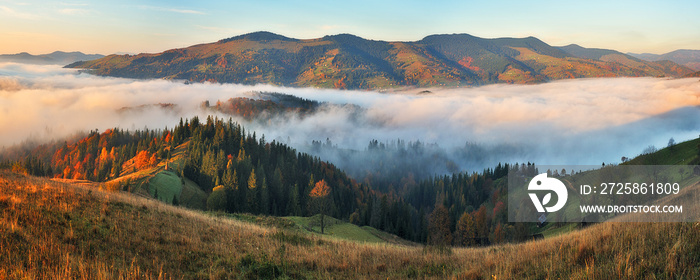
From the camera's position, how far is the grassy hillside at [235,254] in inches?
412

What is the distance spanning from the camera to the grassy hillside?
10.5 m

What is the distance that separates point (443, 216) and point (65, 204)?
114 metres

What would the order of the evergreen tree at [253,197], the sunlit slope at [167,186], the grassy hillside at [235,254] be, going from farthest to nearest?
the evergreen tree at [253,197], the sunlit slope at [167,186], the grassy hillside at [235,254]

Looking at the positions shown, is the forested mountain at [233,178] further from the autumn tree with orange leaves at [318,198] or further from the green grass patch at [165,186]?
the autumn tree with orange leaves at [318,198]

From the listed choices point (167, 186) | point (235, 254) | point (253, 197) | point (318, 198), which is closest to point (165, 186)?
→ point (167, 186)

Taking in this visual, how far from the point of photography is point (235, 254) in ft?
54.7

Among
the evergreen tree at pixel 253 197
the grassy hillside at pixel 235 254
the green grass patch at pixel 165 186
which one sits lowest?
the evergreen tree at pixel 253 197

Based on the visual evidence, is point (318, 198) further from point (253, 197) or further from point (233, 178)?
point (233, 178)

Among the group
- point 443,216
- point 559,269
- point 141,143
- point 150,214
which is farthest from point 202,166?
point 559,269

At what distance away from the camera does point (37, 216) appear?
15211 millimetres

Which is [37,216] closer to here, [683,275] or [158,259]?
[158,259]

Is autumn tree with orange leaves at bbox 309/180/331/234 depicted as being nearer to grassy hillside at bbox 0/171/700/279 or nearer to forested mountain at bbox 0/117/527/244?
forested mountain at bbox 0/117/527/244

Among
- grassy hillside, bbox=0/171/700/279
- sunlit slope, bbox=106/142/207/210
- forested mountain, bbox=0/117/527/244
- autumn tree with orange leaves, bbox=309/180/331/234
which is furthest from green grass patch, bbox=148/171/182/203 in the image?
grassy hillside, bbox=0/171/700/279

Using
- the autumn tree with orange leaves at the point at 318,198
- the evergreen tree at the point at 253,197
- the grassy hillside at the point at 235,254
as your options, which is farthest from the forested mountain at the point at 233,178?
the grassy hillside at the point at 235,254
